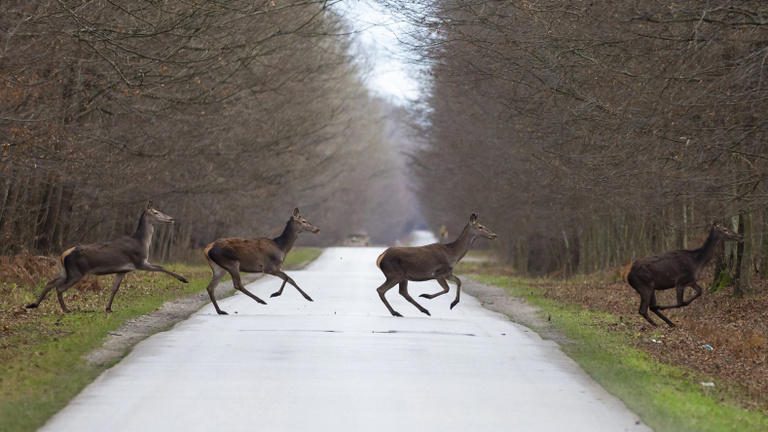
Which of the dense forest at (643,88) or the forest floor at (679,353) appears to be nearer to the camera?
the forest floor at (679,353)

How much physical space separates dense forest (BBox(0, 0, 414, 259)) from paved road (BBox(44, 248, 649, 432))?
4436 mm

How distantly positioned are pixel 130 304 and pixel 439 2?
829 cm

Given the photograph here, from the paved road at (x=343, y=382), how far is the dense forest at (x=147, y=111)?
14.6ft

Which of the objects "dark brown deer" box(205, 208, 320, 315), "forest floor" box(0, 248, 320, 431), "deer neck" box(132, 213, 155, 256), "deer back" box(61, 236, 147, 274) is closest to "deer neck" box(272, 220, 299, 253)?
"dark brown deer" box(205, 208, 320, 315)

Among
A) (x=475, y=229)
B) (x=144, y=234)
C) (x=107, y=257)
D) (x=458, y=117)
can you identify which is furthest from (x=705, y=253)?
(x=458, y=117)

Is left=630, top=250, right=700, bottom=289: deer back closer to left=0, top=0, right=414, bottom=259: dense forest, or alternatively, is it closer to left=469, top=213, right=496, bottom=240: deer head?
left=469, top=213, right=496, bottom=240: deer head

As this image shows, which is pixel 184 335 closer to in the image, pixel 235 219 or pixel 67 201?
pixel 67 201

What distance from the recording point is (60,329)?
64.2 ft

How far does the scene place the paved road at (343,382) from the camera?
11477 mm

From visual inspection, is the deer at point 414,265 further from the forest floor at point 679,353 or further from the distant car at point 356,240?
the distant car at point 356,240

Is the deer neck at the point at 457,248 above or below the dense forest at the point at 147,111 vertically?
below

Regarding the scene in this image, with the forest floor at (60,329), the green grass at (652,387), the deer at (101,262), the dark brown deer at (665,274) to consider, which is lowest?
the forest floor at (60,329)

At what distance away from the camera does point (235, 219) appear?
60094mm

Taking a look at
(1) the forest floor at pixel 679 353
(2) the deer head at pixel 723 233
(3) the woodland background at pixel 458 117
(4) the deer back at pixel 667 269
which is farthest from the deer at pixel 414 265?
(2) the deer head at pixel 723 233
